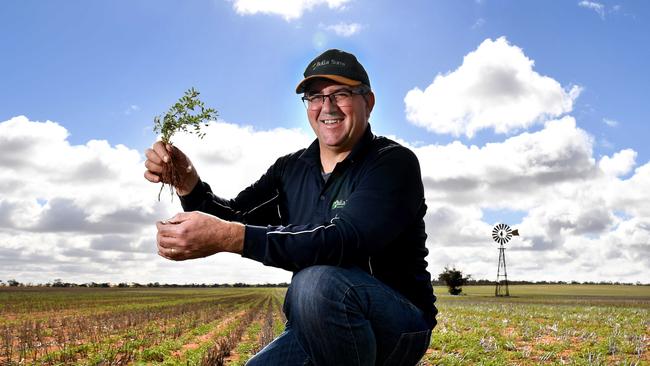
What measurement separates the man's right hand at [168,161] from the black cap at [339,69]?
0.81 meters

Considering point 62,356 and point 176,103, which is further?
point 62,356

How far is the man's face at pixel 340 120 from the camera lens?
291cm

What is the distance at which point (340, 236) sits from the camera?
2338mm

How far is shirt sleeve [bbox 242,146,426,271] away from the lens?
232 centimetres

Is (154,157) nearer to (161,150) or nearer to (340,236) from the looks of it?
(161,150)

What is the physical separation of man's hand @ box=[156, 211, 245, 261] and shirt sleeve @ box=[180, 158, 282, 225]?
0.99m

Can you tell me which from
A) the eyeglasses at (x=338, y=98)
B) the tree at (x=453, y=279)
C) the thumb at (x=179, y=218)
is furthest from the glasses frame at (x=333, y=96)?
the tree at (x=453, y=279)

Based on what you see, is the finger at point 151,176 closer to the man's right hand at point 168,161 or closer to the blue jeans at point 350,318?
the man's right hand at point 168,161

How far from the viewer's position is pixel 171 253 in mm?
2340

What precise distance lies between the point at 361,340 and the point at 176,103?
5.72ft

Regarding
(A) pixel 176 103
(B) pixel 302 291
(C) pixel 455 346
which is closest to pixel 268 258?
(B) pixel 302 291

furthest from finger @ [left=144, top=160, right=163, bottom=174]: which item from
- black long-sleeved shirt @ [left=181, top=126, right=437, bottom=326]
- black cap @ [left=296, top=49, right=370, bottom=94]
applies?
black cap @ [left=296, top=49, right=370, bottom=94]

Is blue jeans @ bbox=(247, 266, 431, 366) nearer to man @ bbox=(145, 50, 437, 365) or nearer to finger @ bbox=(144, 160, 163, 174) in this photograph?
man @ bbox=(145, 50, 437, 365)

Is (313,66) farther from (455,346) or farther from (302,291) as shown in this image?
(455,346)
